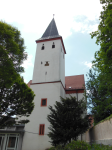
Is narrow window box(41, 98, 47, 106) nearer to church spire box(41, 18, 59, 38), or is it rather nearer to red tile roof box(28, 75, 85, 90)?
red tile roof box(28, 75, 85, 90)

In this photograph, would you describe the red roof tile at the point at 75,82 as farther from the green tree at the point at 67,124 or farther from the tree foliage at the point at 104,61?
the green tree at the point at 67,124

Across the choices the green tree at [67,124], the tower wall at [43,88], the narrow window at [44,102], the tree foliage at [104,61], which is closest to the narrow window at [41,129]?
the tower wall at [43,88]

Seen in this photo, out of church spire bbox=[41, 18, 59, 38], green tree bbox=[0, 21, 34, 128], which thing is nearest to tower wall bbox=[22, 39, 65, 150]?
church spire bbox=[41, 18, 59, 38]

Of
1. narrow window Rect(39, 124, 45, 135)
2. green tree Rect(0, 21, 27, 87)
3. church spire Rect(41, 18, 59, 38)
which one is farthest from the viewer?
church spire Rect(41, 18, 59, 38)

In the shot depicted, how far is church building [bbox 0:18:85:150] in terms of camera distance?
1614 centimetres

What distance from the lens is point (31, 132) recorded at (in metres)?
16.5

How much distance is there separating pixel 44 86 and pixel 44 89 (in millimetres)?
474

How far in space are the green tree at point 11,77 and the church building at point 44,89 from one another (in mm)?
6842

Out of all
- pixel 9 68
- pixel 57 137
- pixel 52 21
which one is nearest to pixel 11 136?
pixel 57 137

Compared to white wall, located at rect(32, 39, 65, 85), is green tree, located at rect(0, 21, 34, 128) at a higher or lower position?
lower

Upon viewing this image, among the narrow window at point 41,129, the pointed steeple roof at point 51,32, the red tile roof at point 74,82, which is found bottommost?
the narrow window at point 41,129

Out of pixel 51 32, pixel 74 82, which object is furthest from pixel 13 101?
pixel 51 32

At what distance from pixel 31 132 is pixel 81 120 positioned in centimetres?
791

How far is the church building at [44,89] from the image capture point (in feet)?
53.0
